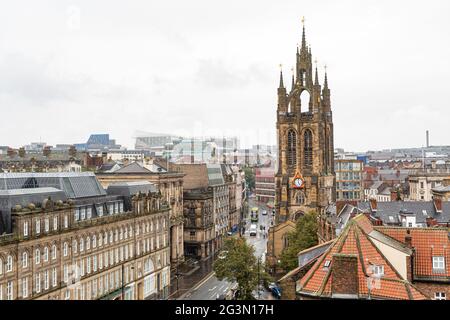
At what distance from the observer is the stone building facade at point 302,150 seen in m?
82.4

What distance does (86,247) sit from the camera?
159 feet

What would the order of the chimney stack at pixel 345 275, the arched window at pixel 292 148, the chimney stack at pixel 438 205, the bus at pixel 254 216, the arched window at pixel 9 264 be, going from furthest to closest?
the bus at pixel 254 216 < the arched window at pixel 292 148 < the chimney stack at pixel 438 205 < the arched window at pixel 9 264 < the chimney stack at pixel 345 275

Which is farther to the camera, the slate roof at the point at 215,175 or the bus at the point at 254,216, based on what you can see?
the bus at the point at 254,216

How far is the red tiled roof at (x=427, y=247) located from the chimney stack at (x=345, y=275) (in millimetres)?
7380

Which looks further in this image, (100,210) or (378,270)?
(100,210)

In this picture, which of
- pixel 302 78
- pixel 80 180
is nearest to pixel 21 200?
pixel 80 180

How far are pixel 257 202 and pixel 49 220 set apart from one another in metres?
150

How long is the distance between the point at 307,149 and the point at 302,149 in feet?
2.82

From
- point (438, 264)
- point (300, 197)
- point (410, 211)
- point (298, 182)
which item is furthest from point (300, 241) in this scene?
point (438, 264)

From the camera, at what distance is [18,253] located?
3881 centimetres

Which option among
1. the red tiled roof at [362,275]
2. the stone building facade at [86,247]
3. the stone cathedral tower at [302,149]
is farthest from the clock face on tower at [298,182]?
the red tiled roof at [362,275]

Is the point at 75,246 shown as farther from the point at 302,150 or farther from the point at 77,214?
the point at 302,150

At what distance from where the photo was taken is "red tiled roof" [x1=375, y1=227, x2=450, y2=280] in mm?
30000

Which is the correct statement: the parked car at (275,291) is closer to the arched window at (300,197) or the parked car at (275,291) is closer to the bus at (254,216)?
the arched window at (300,197)
